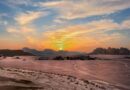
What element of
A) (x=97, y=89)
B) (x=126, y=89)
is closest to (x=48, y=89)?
(x=97, y=89)

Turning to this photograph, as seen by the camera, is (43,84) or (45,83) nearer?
(43,84)

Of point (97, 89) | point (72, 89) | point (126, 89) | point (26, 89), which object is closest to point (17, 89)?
point (26, 89)

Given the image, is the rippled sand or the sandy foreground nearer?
the rippled sand

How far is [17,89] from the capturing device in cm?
3053

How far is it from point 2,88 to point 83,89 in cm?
1175

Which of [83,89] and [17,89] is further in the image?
[83,89]

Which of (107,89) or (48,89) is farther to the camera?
(107,89)

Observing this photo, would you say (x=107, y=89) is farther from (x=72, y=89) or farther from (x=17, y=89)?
(x=17, y=89)

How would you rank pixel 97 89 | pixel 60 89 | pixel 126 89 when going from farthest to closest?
pixel 126 89
pixel 97 89
pixel 60 89

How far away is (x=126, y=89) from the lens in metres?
42.3

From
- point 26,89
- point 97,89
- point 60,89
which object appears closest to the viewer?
point 26,89

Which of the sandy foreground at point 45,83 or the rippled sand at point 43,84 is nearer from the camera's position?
the rippled sand at point 43,84

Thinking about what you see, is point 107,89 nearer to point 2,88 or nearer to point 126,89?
point 126,89

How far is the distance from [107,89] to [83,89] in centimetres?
501
